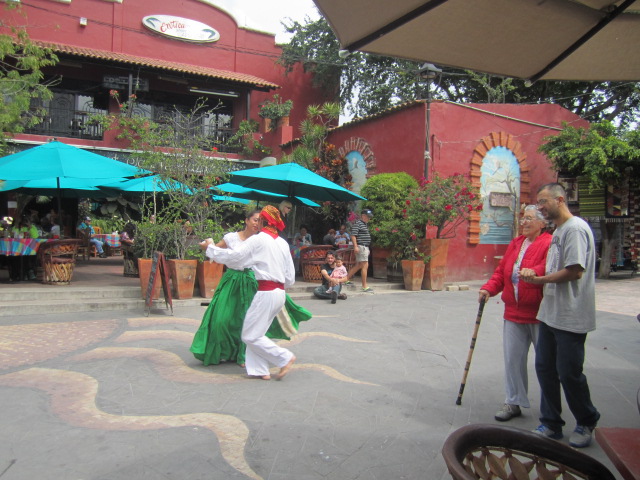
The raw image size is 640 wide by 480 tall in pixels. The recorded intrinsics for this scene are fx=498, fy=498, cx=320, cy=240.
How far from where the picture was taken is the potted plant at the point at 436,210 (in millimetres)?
10992

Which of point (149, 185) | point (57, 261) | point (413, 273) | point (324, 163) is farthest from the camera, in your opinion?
point (324, 163)

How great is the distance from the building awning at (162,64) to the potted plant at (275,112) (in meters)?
0.64

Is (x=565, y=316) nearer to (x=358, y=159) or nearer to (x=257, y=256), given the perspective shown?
(x=257, y=256)

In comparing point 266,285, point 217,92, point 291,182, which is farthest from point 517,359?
point 217,92

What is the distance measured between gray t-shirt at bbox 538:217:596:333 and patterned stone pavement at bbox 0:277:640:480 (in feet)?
3.03

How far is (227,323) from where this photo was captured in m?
5.09

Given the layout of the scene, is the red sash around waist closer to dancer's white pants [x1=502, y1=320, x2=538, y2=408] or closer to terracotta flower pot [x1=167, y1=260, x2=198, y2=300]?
dancer's white pants [x1=502, y1=320, x2=538, y2=408]

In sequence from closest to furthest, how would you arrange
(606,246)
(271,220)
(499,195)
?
(271,220)
(499,195)
(606,246)

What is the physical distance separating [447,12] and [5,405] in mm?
4173

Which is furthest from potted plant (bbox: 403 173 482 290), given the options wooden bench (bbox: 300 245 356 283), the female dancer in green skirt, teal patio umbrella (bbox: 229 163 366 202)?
the female dancer in green skirt

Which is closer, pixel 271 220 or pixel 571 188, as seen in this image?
pixel 271 220

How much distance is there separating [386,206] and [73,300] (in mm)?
6944

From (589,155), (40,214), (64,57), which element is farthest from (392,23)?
(40,214)

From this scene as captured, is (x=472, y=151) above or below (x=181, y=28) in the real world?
below
